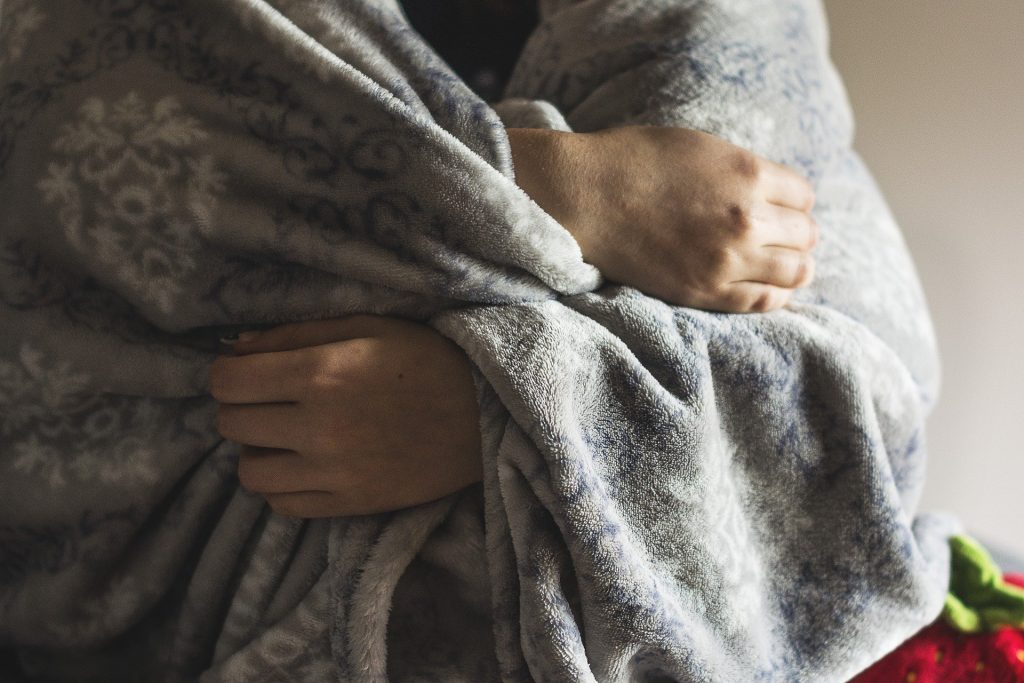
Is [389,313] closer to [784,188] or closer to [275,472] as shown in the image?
[275,472]

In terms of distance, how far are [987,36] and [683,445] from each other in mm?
690

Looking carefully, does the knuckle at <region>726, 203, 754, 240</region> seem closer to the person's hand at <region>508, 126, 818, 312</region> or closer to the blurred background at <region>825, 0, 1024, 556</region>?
the person's hand at <region>508, 126, 818, 312</region>

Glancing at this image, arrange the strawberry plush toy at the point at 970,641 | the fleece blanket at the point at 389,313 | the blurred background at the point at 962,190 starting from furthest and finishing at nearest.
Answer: the blurred background at the point at 962,190 < the strawberry plush toy at the point at 970,641 < the fleece blanket at the point at 389,313

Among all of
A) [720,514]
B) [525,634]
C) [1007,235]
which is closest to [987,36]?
[1007,235]

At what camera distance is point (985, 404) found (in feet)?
3.15

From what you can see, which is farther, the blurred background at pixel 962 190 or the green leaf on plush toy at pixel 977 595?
the blurred background at pixel 962 190

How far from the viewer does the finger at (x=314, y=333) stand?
468 mm

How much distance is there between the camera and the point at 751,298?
1.71ft

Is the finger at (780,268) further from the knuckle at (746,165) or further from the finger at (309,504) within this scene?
the finger at (309,504)

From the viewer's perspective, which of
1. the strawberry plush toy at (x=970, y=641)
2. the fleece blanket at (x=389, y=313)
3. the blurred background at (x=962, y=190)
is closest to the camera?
the fleece blanket at (x=389, y=313)

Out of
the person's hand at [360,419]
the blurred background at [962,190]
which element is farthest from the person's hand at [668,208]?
the blurred background at [962,190]

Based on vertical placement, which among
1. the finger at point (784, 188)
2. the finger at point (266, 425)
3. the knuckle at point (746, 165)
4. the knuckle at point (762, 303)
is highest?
the knuckle at point (746, 165)

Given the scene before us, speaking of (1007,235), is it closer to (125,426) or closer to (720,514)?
(720,514)

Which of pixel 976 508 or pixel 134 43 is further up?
pixel 134 43
